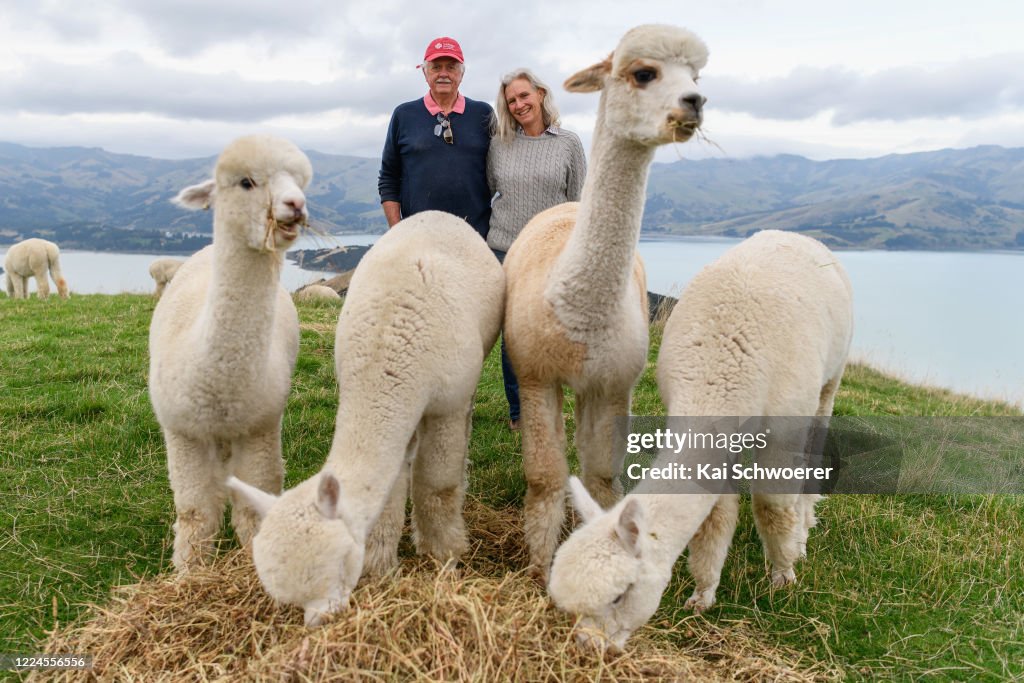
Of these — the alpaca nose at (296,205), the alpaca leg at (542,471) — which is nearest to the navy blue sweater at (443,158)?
the alpaca leg at (542,471)

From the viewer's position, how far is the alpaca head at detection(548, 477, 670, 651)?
117 inches

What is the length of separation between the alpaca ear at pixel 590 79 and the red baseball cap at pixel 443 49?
1951 millimetres

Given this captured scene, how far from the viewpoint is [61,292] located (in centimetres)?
1396

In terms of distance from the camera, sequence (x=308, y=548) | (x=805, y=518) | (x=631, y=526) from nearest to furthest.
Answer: (x=308, y=548)
(x=631, y=526)
(x=805, y=518)

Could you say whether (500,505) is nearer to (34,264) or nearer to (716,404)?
(716,404)

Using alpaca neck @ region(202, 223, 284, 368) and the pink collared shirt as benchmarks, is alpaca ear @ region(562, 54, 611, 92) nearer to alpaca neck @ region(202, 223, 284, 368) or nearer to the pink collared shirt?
alpaca neck @ region(202, 223, 284, 368)

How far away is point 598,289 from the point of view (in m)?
3.68

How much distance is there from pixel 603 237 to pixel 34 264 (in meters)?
14.6

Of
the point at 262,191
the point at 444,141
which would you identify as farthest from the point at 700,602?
the point at 444,141

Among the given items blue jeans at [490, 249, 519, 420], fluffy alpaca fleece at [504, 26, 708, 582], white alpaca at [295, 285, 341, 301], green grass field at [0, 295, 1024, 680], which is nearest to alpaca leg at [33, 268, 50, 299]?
white alpaca at [295, 285, 341, 301]

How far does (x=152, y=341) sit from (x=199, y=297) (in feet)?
1.19

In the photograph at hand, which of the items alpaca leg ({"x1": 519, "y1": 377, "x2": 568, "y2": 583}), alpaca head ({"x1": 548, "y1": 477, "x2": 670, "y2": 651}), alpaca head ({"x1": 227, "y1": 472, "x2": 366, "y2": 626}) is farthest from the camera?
alpaca leg ({"x1": 519, "y1": 377, "x2": 568, "y2": 583})

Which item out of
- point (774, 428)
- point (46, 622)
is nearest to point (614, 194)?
point (774, 428)

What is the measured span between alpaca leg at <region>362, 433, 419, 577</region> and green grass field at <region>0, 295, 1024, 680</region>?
4.58ft
